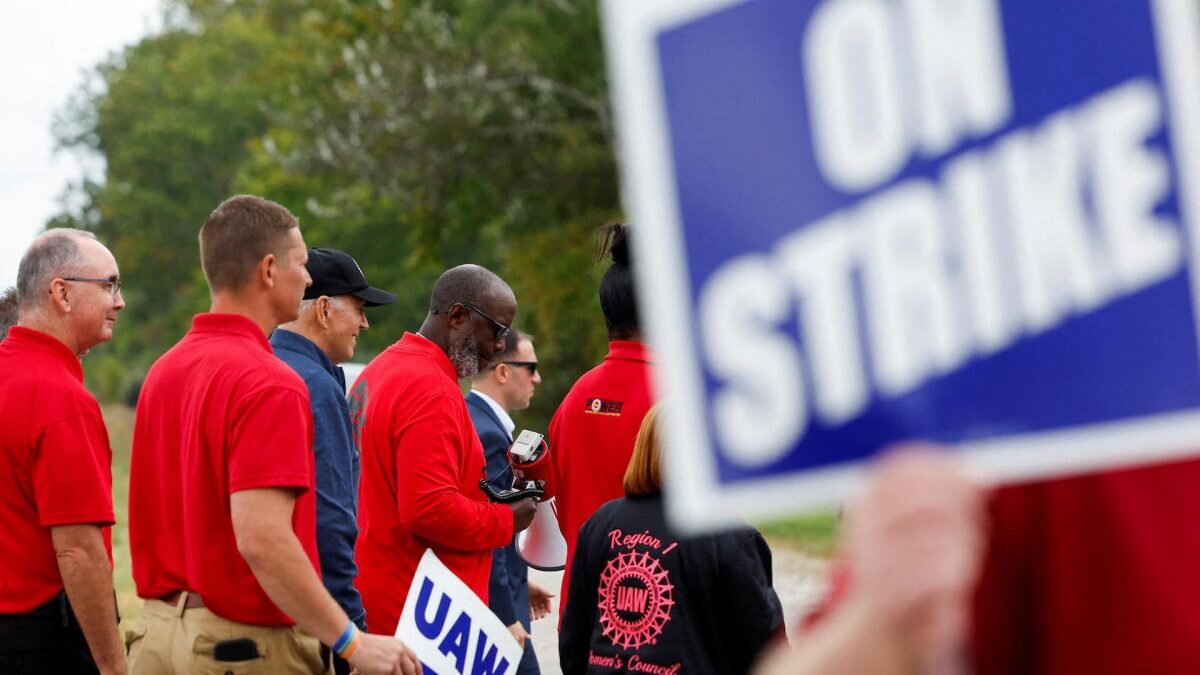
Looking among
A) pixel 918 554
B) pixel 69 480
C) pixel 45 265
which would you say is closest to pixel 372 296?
pixel 45 265

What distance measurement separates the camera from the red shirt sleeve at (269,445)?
3719 millimetres

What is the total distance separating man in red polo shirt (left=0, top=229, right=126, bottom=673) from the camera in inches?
174

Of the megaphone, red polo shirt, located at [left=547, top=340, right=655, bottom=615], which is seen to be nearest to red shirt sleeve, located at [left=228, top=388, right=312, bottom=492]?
red polo shirt, located at [left=547, top=340, right=655, bottom=615]

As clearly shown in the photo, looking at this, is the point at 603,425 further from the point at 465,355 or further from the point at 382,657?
the point at 382,657

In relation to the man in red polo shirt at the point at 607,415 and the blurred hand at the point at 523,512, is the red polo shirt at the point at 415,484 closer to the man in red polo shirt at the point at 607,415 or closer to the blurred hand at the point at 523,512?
the blurred hand at the point at 523,512

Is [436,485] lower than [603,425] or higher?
lower

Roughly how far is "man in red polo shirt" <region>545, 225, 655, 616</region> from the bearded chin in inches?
22.9

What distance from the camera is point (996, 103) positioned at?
1.20m

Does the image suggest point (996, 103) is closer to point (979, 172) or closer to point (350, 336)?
point (979, 172)

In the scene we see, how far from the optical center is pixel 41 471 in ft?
14.5

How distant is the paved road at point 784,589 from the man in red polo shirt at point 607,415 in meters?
4.99

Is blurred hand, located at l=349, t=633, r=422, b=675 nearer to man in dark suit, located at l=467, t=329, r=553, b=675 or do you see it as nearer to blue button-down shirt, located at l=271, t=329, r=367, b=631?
blue button-down shirt, located at l=271, t=329, r=367, b=631

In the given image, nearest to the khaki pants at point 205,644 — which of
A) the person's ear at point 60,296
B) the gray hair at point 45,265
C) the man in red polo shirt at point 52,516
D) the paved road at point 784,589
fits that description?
the man in red polo shirt at point 52,516

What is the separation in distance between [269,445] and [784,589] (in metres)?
9.14
